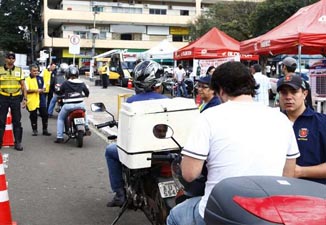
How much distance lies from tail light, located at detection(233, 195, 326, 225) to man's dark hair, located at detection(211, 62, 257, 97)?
846mm

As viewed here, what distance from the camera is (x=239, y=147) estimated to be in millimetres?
2688

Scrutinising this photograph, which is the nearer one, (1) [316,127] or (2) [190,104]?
(1) [316,127]

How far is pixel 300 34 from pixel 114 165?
5455 mm

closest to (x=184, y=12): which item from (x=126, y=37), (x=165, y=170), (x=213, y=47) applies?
(x=126, y=37)

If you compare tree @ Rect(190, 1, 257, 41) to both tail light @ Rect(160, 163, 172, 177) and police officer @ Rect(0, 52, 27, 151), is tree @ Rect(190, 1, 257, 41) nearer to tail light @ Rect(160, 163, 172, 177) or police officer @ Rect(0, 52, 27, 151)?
police officer @ Rect(0, 52, 27, 151)

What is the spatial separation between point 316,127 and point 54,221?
316 cm

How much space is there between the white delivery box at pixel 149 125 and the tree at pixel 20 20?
7505cm

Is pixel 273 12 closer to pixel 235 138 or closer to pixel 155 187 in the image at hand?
pixel 155 187

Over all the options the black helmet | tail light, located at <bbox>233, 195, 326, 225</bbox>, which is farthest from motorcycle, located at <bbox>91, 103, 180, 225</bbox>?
tail light, located at <bbox>233, 195, 326, 225</bbox>

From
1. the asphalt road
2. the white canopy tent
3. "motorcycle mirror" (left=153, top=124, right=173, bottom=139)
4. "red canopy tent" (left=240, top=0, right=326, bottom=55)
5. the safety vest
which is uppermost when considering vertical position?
the white canopy tent

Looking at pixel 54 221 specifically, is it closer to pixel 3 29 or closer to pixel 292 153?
pixel 292 153

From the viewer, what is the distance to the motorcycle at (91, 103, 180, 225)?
13.5 ft

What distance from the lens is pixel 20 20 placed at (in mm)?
77000

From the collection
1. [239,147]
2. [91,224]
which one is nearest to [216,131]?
[239,147]
